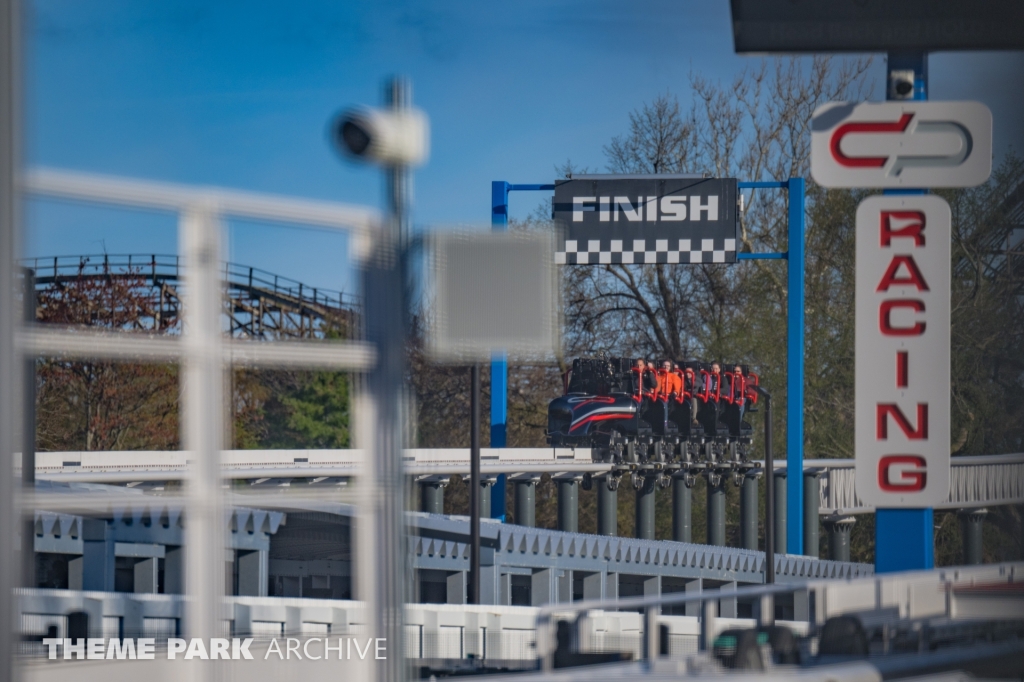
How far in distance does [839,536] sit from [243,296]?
24.2 m

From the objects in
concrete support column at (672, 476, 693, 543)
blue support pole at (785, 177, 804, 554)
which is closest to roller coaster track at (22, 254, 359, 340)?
blue support pole at (785, 177, 804, 554)

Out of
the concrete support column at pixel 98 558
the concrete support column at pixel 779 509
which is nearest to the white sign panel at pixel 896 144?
the concrete support column at pixel 98 558

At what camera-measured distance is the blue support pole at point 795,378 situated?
63.6 ft

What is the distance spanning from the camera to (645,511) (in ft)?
85.5

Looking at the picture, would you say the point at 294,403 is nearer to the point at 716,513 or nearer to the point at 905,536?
the point at 905,536

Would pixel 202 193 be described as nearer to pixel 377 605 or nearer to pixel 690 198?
pixel 377 605

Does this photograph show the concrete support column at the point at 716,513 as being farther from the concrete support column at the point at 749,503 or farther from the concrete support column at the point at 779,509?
the concrete support column at the point at 779,509

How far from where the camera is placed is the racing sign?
17891 millimetres

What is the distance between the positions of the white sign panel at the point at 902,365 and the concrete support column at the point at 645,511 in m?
18.8

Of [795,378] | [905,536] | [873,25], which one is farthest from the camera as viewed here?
[795,378]

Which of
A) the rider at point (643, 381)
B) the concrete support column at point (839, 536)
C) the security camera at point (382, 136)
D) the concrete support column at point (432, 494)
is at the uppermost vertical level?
the security camera at point (382, 136)

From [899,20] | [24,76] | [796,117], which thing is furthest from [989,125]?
[796,117]

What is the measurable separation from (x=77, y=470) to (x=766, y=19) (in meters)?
6.85

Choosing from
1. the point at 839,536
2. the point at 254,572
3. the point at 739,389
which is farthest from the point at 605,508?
the point at 254,572
